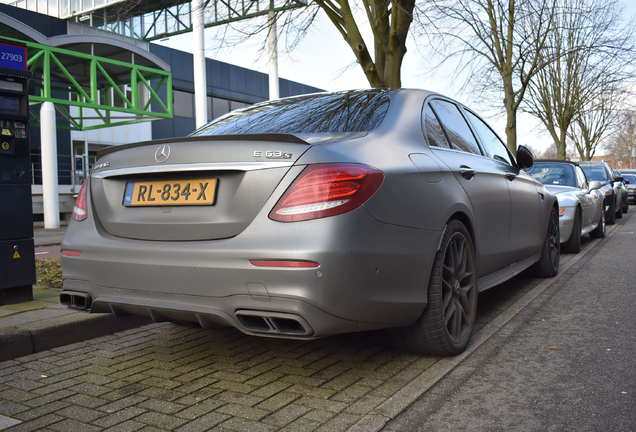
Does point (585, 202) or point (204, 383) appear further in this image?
point (585, 202)

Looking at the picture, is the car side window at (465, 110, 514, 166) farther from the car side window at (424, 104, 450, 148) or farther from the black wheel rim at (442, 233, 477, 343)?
the black wheel rim at (442, 233, 477, 343)

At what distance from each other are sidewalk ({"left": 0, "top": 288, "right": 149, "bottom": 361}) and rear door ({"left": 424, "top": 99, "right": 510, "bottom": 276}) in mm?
2486

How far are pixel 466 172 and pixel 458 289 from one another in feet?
2.47

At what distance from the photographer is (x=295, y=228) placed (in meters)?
2.68

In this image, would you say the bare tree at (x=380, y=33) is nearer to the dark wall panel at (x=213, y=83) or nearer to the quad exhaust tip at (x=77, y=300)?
the quad exhaust tip at (x=77, y=300)

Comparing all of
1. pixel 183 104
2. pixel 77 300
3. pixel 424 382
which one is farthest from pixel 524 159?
pixel 183 104

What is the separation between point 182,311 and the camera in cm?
288

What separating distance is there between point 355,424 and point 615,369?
1.58 metres

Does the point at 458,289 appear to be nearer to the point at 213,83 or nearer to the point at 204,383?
the point at 204,383

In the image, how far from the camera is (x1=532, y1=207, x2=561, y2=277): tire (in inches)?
240

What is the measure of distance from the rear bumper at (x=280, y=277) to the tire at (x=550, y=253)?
3335 millimetres

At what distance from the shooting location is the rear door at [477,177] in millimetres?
3789

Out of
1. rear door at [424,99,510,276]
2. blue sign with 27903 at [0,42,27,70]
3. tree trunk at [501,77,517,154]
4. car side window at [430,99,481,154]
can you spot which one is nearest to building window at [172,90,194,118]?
tree trunk at [501,77,517,154]

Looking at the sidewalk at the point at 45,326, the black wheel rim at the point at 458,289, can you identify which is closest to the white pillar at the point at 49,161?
the sidewalk at the point at 45,326
